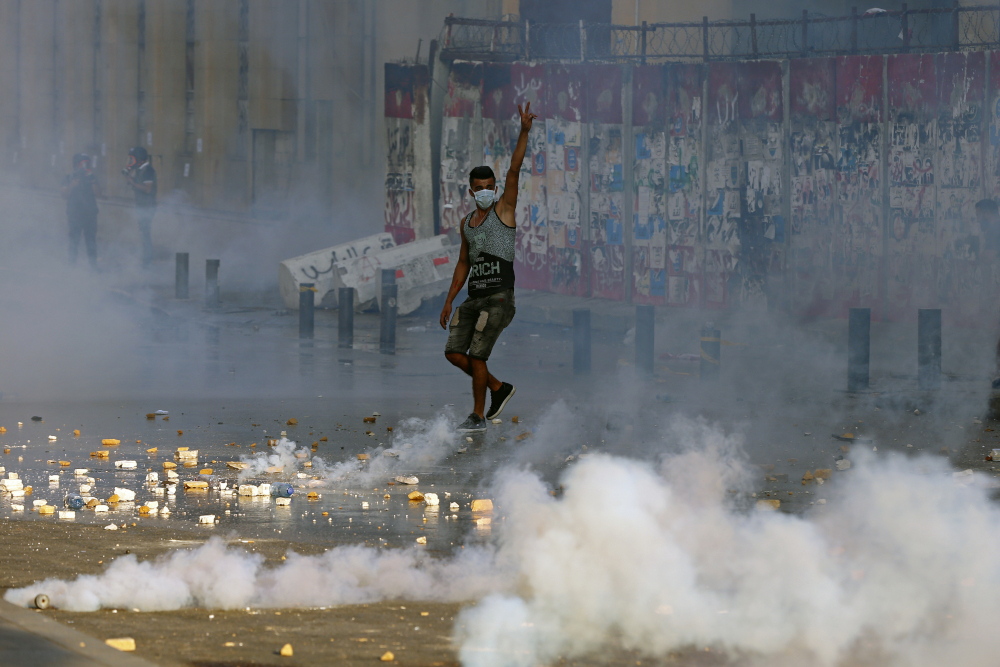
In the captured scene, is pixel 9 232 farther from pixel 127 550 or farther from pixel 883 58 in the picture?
pixel 127 550

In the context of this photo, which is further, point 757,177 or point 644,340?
point 757,177

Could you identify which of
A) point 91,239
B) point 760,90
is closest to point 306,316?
point 760,90

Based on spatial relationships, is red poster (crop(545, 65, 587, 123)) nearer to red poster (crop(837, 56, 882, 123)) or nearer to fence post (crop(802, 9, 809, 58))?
fence post (crop(802, 9, 809, 58))

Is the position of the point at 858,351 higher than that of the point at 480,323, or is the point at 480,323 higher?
the point at 480,323

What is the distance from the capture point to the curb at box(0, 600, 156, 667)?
13.7 ft

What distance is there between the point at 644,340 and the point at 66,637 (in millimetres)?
7843

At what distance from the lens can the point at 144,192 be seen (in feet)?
72.0

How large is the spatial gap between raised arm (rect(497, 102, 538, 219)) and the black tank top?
0.06 m

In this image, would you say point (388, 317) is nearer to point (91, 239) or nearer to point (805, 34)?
point (805, 34)

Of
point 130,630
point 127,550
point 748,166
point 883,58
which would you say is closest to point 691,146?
point 748,166

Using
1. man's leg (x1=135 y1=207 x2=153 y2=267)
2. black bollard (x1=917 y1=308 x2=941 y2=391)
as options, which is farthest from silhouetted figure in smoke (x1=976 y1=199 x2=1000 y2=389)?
man's leg (x1=135 y1=207 x2=153 y2=267)

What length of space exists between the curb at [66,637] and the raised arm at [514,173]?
3437mm

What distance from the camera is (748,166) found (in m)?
15.4

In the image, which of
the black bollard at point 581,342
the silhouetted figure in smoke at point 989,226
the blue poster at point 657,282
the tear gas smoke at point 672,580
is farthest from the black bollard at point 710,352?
the tear gas smoke at point 672,580
